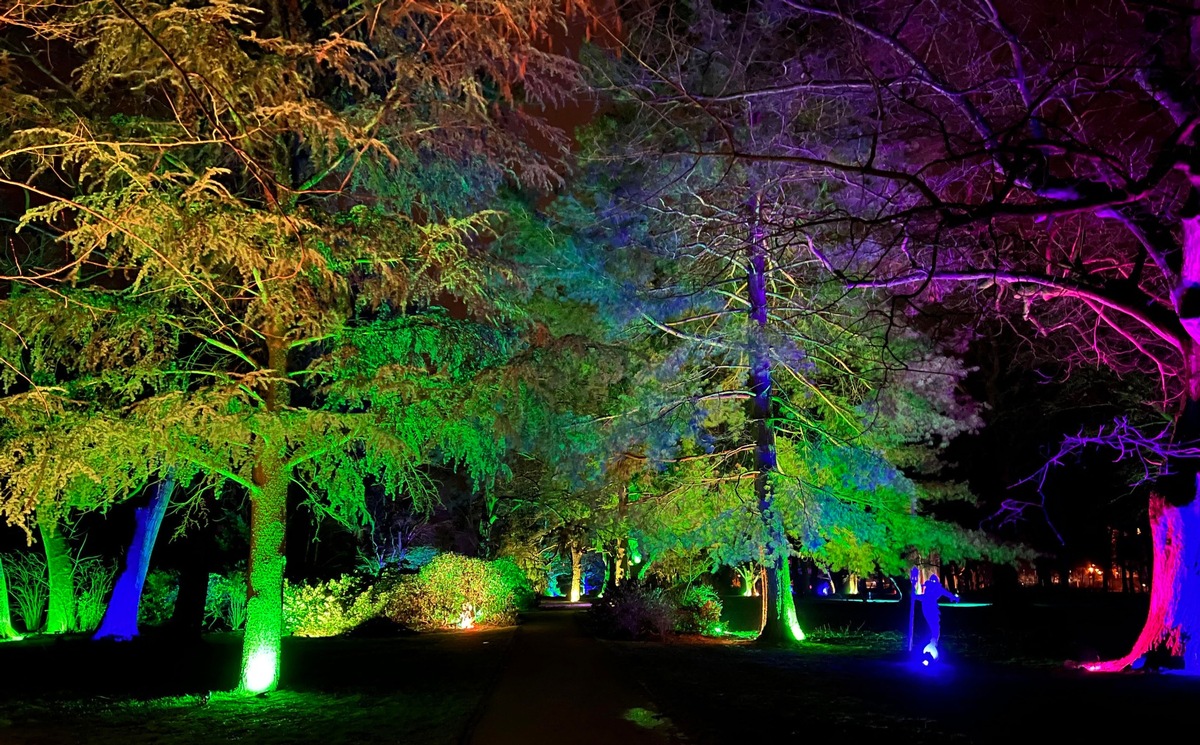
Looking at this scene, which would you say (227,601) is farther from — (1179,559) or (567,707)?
(1179,559)

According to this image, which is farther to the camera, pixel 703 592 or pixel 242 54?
pixel 703 592

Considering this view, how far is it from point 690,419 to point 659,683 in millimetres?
9023

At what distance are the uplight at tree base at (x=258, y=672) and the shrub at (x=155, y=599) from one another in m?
18.0

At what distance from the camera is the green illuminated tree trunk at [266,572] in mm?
11906

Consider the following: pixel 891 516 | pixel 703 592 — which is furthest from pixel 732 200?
pixel 703 592

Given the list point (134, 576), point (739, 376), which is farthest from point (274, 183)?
point (134, 576)

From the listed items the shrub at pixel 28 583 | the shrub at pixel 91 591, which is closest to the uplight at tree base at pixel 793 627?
the shrub at pixel 91 591

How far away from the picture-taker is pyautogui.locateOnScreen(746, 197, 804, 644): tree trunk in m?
18.6

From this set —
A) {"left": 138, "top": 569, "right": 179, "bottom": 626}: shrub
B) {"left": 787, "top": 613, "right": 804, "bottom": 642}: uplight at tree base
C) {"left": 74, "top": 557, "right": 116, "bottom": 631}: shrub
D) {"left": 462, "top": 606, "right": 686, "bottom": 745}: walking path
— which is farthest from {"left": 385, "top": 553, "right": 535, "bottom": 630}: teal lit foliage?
{"left": 787, "top": 613, "right": 804, "bottom": 642}: uplight at tree base

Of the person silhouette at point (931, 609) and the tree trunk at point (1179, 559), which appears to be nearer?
the tree trunk at point (1179, 559)

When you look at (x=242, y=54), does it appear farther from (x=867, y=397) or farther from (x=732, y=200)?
(x=867, y=397)

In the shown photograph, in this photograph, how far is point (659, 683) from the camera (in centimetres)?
1223

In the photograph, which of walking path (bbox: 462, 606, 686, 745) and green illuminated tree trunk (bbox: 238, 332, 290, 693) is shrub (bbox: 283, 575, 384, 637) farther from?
green illuminated tree trunk (bbox: 238, 332, 290, 693)

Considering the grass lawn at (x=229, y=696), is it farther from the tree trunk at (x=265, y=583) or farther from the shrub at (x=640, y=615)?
the shrub at (x=640, y=615)
